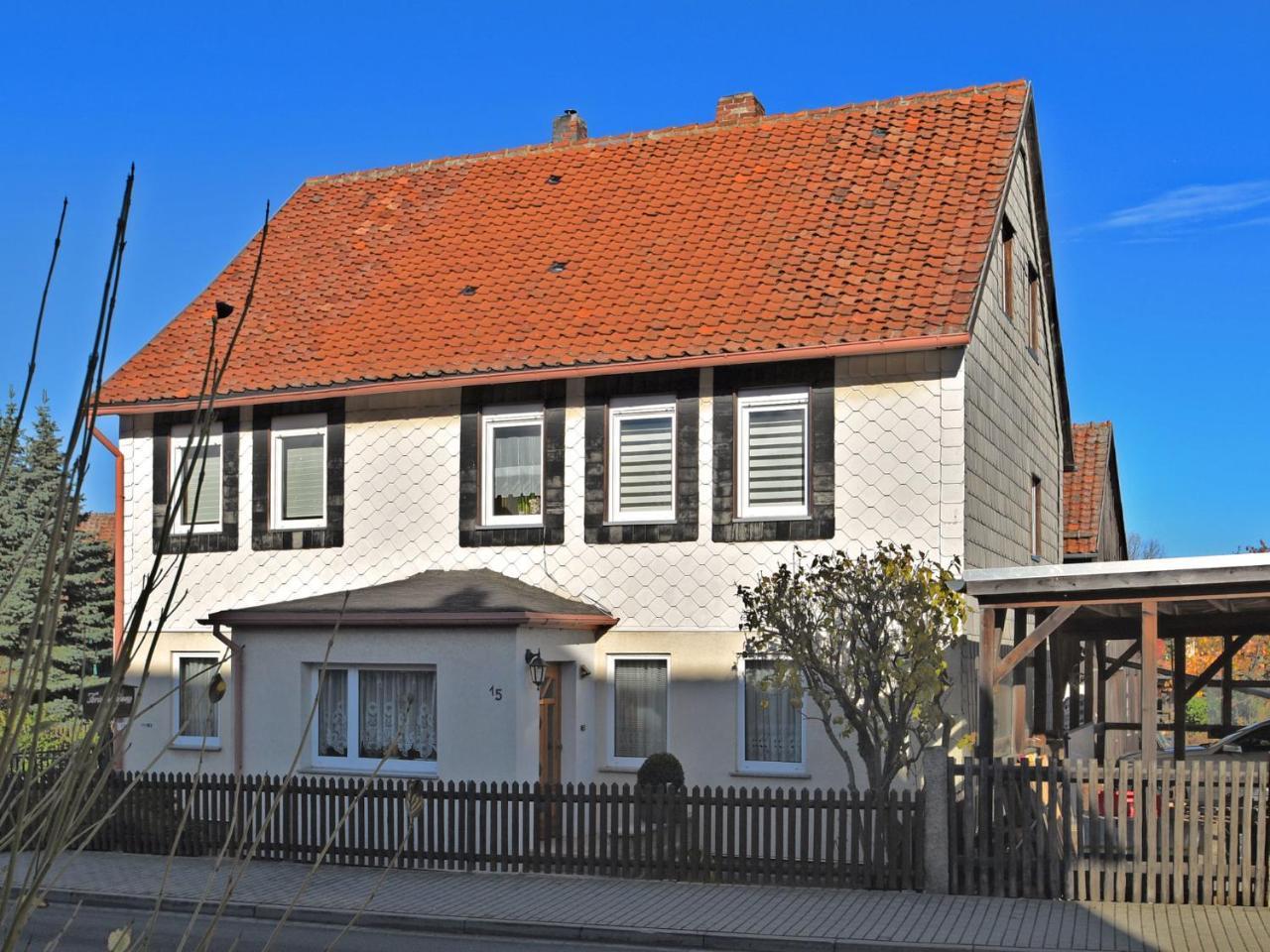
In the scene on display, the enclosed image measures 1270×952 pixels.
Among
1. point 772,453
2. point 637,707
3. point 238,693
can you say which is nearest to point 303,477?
point 238,693

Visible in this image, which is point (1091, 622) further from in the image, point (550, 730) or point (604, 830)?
point (604, 830)

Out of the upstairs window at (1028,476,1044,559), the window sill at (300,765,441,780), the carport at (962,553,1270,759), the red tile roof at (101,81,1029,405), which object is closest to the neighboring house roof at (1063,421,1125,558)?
the carport at (962,553,1270,759)

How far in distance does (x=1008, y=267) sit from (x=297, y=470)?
10720mm

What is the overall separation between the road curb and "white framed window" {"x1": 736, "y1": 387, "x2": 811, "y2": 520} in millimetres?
6845

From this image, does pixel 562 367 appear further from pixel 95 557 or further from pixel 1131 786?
pixel 95 557

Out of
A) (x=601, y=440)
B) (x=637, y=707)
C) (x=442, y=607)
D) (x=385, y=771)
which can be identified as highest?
(x=601, y=440)

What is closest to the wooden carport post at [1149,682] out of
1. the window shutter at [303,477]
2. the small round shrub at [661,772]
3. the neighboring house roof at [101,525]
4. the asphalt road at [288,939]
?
the small round shrub at [661,772]

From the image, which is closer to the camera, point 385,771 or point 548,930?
point 548,930

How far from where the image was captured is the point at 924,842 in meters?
15.5

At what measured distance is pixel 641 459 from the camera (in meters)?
20.4

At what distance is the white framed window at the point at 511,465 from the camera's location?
21.0 metres

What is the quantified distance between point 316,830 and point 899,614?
735cm

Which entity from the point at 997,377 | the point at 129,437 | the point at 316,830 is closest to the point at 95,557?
the point at 129,437

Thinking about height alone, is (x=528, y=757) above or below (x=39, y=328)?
below
